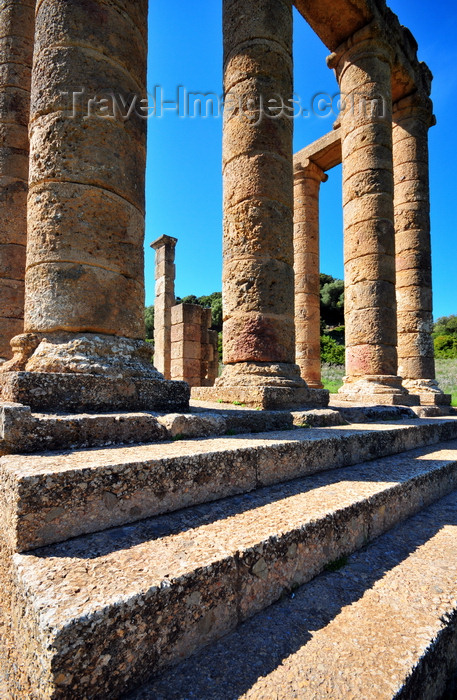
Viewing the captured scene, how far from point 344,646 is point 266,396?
3246 mm

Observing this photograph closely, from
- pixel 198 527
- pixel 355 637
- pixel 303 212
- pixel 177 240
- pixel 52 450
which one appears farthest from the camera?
pixel 177 240

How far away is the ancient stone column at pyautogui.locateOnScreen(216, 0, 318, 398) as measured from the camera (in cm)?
518

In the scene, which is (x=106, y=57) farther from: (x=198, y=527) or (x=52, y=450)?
(x=198, y=527)

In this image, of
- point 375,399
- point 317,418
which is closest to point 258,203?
point 317,418

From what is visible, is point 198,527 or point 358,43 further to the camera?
point 358,43

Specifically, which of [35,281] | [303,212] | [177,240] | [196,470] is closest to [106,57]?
[35,281]

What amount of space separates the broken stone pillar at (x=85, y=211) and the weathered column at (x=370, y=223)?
5487 mm

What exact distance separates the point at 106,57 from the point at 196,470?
3927mm

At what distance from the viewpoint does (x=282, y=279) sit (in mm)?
5309

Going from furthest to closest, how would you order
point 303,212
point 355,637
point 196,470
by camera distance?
point 303,212 < point 196,470 < point 355,637

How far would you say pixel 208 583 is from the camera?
1.48 meters

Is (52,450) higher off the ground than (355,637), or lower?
higher

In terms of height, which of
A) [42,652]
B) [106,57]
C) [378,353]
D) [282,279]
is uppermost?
[106,57]

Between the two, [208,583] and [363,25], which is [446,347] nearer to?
[363,25]
